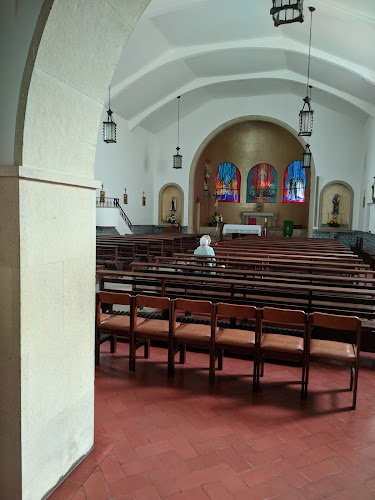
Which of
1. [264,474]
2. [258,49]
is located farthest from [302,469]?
[258,49]

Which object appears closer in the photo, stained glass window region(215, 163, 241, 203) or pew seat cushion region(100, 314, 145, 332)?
pew seat cushion region(100, 314, 145, 332)

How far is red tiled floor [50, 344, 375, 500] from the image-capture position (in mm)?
2180

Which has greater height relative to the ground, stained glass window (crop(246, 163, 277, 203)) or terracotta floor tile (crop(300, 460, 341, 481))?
stained glass window (crop(246, 163, 277, 203))

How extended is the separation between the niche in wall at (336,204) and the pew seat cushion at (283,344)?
586 inches

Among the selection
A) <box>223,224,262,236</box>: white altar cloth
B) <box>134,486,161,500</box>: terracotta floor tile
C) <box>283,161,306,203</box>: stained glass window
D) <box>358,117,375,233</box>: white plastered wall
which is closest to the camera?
<box>134,486,161,500</box>: terracotta floor tile

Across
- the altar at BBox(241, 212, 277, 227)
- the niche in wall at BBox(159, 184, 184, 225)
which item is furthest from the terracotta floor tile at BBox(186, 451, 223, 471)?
the altar at BBox(241, 212, 277, 227)

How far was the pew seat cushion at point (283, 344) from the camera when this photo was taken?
3261mm

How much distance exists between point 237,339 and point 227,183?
18.9 m

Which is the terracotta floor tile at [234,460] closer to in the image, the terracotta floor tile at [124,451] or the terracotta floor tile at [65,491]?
the terracotta floor tile at [124,451]

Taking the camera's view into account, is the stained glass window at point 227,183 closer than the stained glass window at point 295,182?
No

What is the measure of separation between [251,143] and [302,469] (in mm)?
20200

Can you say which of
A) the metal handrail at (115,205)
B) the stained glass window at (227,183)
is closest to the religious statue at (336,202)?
the stained glass window at (227,183)

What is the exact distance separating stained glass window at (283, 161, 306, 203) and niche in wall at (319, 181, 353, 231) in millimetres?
2976

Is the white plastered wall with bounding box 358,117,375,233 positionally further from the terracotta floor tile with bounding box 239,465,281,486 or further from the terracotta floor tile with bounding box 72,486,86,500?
the terracotta floor tile with bounding box 72,486,86,500
